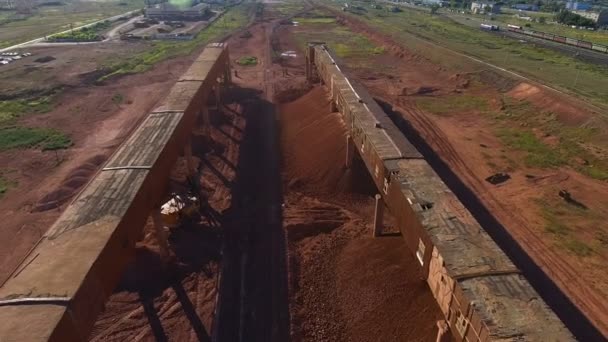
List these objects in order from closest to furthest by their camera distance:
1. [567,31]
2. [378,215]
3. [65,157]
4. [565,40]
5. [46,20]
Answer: [378,215], [65,157], [565,40], [567,31], [46,20]

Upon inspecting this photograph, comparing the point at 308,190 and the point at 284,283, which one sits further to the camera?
the point at 308,190

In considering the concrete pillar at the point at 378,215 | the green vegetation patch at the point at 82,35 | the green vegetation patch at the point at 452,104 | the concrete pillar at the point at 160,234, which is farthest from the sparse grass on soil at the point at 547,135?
the green vegetation patch at the point at 82,35

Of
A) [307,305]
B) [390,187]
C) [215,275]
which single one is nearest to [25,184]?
[215,275]

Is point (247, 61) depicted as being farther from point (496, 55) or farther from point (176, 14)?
point (176, 14)

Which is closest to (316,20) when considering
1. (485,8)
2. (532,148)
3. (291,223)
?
(485,8)

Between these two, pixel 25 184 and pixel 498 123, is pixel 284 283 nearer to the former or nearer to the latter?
pixel 25 184

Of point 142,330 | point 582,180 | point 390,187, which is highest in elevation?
point 390,187
